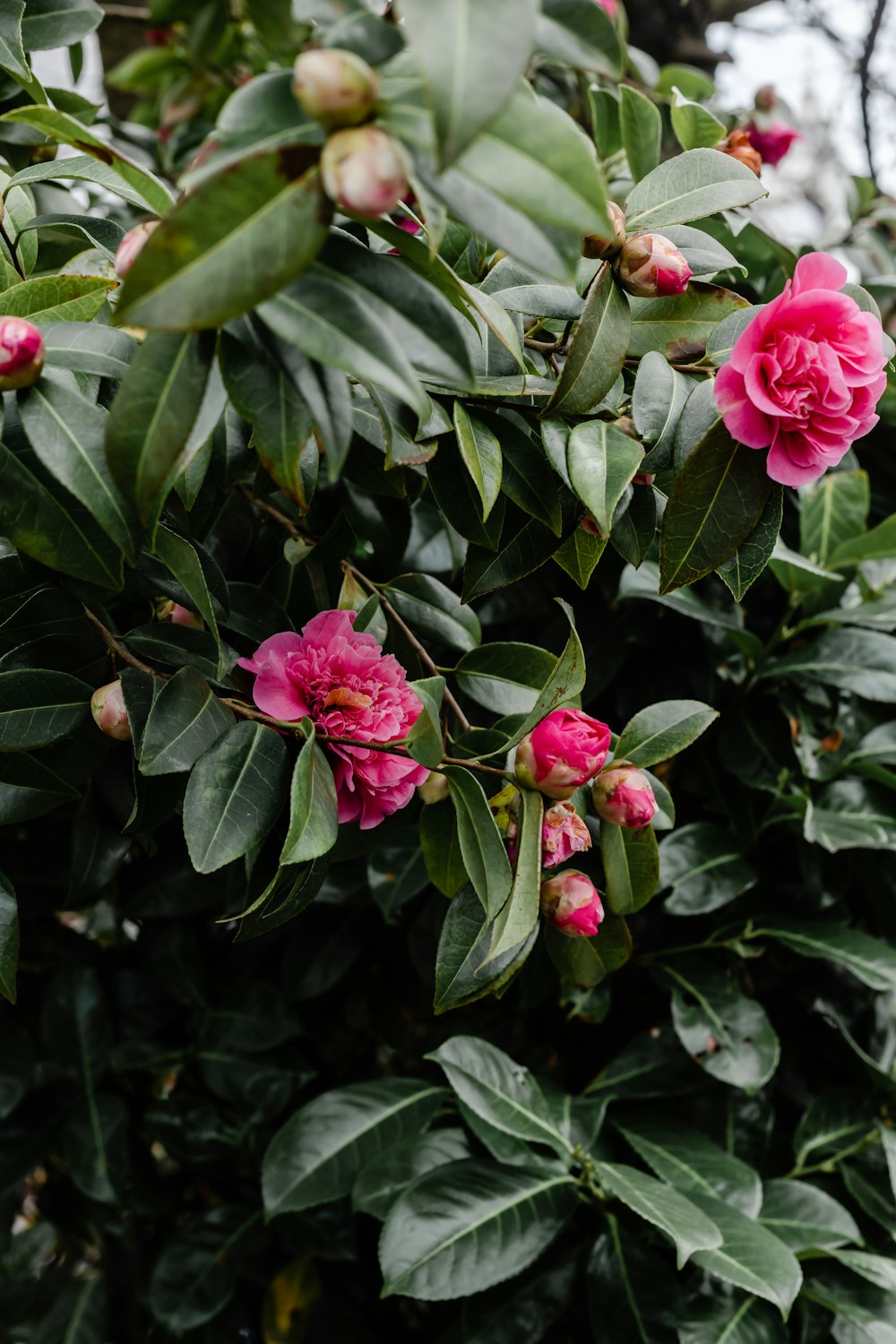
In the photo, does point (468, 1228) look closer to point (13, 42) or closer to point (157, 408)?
point (157, 408)

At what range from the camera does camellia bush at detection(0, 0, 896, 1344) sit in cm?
44

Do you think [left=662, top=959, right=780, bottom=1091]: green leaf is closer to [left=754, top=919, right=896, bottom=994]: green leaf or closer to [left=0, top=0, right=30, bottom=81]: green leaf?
[left=754, top=919, right=896, bottom=994]: green leaf

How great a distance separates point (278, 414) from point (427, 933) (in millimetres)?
628

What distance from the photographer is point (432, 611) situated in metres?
0.77

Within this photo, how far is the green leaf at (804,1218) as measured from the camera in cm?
90

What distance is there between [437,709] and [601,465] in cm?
17

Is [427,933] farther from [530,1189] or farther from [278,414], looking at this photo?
[278,414]

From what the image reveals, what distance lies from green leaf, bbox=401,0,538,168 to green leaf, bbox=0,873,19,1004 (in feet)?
1.67

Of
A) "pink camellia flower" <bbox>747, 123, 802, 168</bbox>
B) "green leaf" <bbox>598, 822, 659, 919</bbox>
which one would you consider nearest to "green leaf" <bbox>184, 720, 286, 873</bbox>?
"green leaf" <bbox>598, 822, 659, 919</bbox>

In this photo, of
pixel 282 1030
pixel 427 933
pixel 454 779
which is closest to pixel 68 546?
pixel 454 779

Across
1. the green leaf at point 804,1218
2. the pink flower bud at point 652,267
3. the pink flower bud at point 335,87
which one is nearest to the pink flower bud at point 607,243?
the pink flower bud at point 652,267

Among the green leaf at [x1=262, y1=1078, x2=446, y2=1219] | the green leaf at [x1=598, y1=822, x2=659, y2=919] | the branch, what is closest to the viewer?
the green leaf at [x1=598, y1=822, x2=659, y2=919]

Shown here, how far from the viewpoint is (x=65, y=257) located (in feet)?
2.69

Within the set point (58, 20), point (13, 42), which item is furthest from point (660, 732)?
point (58, 20)
